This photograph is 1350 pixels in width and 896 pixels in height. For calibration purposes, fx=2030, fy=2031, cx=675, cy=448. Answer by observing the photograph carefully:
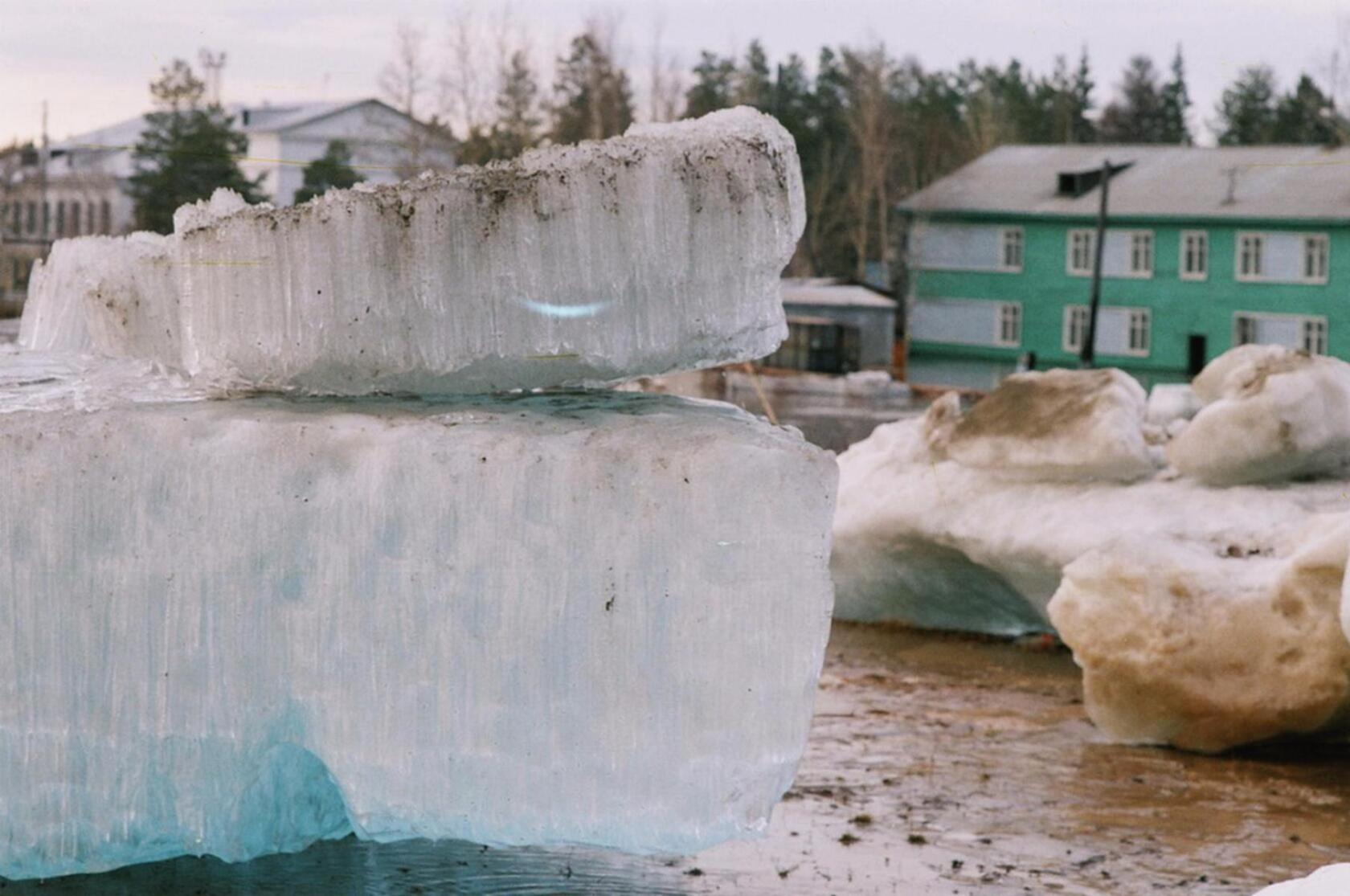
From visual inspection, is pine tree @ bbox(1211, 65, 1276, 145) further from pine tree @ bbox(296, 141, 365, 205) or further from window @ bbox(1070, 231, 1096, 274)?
pine tree @ bbox(296, 141, 365, 205)

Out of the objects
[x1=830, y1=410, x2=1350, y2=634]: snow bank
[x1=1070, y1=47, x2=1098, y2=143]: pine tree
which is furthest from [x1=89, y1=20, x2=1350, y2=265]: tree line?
[x1=830, y1=410, x2=1350, y2=634]: snow bank

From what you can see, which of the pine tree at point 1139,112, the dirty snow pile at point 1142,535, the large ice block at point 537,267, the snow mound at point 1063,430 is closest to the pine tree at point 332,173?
the dirty snow pile at point 1142,535

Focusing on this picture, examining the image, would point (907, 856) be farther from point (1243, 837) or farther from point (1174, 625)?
point (1174, 625)

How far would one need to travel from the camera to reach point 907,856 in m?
9.12

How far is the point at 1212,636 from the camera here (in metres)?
10.9

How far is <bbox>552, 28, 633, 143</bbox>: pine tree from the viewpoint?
184 feet

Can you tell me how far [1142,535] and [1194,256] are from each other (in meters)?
38.7

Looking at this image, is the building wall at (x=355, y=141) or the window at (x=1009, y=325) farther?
the window at (x=1009, y=325)

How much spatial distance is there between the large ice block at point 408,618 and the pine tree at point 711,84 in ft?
192

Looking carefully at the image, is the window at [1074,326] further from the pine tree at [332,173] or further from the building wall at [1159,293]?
the pine tree at [332,173]

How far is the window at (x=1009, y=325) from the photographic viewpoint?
52250mm

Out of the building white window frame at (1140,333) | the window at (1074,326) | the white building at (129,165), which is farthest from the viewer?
the window at (1074,326)

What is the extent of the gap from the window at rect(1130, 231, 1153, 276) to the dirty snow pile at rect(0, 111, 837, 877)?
43.7 metres

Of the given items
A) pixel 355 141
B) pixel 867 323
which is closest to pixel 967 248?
pixel 867 323
